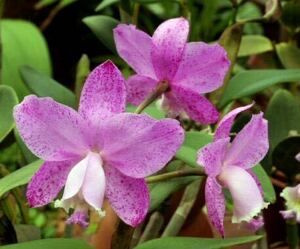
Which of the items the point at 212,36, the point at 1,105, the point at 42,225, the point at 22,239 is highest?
the point at 1,105

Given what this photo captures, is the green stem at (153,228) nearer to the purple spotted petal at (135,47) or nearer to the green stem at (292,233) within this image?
the green stem at (292,233)

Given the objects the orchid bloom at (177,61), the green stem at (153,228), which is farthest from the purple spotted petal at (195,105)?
the green stem at (153,228)

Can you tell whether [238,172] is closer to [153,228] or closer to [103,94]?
[103,94]

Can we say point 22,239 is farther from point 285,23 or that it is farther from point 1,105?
point 285,23

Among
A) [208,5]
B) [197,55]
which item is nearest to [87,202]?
[197,55]

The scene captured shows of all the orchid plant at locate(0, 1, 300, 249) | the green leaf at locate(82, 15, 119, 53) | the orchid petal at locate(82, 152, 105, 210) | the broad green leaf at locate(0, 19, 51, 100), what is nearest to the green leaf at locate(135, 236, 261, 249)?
the orchid plant at locate(0, 1, 300, 249)

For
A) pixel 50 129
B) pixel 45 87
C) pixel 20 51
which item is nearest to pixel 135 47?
pixel 50 129

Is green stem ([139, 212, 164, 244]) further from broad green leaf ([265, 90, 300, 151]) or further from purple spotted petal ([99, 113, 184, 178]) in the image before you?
purple spotted petal ([99, 113, 184, 178])
